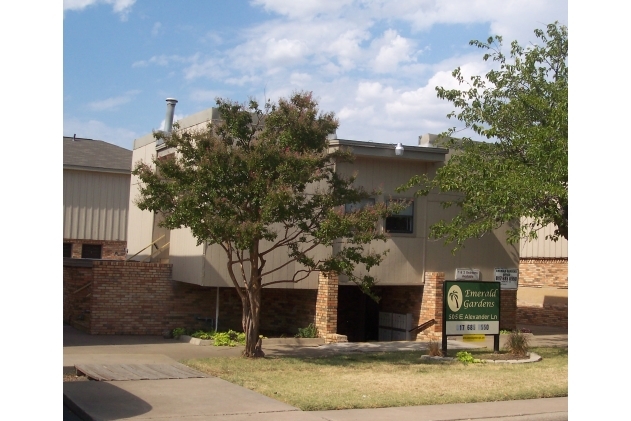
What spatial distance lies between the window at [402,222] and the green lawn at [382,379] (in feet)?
15.8

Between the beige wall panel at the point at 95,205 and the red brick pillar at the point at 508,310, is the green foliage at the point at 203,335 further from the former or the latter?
the beige wall panel at the point at 95,205

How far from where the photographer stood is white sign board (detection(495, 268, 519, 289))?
21.8m

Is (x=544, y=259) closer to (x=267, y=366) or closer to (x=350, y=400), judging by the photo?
(x=267, y=366)

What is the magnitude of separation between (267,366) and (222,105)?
5.23 m

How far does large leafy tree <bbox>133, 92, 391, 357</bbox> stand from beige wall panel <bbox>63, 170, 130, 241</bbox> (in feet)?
50.7

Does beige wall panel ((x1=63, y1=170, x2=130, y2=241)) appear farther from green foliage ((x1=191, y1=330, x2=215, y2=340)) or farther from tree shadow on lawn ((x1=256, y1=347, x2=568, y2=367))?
tree shadow on lawn ((x1=256, y1=347, x2=568, y2=367))

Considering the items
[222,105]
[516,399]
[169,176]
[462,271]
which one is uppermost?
[222,105]

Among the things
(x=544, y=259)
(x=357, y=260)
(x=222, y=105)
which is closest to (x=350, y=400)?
(x=357, y=260)

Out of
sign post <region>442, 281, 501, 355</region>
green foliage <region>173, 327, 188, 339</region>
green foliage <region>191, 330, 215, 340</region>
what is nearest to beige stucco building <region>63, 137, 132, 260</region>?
green foliage <region>173, 327, 188, 339</region>

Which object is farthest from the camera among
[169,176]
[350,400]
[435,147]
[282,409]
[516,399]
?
[435,147]

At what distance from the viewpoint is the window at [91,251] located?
2967 centimetres

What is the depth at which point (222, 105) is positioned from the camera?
14977 mm

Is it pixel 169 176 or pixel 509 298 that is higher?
pixel 169 176

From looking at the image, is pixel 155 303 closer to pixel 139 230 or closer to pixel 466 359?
pixel 139 230
